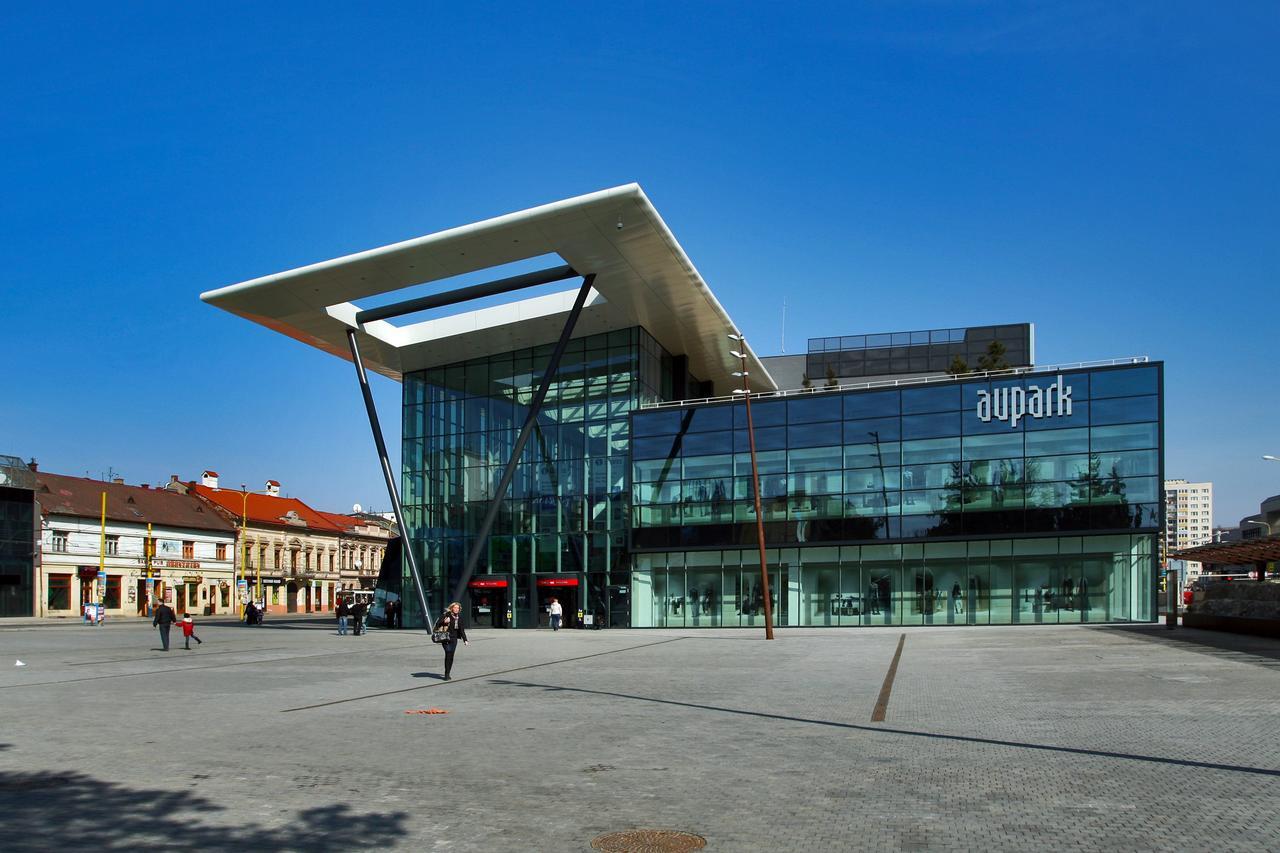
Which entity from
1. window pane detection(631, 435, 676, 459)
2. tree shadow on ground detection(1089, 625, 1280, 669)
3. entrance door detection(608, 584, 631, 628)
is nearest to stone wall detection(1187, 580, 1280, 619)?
tree shadow on ground detection(1089, 625, 1280, 669)

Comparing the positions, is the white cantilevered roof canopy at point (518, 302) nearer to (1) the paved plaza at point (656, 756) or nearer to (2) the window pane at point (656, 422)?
(2) the window pane at point (656, 422)

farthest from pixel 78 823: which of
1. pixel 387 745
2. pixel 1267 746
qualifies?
pixel 1267 746

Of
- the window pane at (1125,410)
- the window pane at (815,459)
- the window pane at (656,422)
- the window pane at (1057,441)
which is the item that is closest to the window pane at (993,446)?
the window pane at (1057,441)

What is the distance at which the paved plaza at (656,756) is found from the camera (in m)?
8.05

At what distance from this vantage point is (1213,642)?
29.2 meters

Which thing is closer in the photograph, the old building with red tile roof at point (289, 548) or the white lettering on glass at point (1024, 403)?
the white lettering on glass at point (1024, 403)

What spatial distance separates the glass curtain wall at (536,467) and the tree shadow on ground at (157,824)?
38657 millimetres

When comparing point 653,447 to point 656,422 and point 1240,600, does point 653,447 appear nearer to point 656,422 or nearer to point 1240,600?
point 656,422

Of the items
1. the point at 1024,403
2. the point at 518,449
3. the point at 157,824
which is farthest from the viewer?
the point at 1024,403

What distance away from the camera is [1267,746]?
11.5m

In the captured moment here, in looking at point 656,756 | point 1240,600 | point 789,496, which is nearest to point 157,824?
point 656,756

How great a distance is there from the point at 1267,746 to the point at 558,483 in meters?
38.8

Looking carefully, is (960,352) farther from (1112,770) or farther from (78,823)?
(78,823)

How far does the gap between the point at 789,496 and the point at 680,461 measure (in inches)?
208
